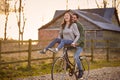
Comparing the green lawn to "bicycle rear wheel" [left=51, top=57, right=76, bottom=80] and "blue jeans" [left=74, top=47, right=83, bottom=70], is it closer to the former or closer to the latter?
"bicycle rear wheel" [left=51, top=57, right=76, bottom=80]

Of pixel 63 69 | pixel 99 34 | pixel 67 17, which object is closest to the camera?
pixel 67 17

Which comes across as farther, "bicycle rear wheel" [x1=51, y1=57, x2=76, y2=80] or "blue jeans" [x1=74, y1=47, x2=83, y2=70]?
"blue jeans" [x1=74, y1=47, x2=83, y2=70]

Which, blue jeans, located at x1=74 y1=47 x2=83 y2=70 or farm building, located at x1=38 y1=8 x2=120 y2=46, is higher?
blue jeans, located at x1=74 y1=47 x2=83 y2=70

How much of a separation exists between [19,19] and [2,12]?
298 centimetres

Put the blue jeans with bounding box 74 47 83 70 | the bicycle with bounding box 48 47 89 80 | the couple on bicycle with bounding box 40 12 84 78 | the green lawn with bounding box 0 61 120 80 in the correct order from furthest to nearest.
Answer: the green lawn with bounding box 0 61 120 80
the blue jeans with bounding box 74 47 83 70
the couple on bicycle with bounding box 40 12 84 78
the bicycle with bounding box 48 47 89 80

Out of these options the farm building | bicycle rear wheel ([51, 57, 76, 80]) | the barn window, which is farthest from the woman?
the barn window

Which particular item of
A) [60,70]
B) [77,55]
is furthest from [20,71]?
[77,55]

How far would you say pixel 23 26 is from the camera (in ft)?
173

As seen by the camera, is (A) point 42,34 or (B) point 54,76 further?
A: (A) point 42,34

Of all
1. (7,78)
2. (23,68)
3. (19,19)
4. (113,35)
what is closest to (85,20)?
(113,35)

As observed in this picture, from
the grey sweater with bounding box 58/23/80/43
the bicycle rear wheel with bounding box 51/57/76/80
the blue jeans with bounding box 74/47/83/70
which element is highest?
the grey sweater with bounding box 58/23/80/43

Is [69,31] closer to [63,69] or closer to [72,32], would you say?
[72,32]

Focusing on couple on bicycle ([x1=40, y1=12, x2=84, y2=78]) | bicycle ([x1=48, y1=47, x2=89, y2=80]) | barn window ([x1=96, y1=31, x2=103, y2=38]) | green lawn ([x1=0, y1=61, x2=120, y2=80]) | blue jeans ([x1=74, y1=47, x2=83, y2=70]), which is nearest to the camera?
bicycle ([x1=48, y1=47, x2=89, y2=80])

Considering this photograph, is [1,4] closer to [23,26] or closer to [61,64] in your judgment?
[23,26]
